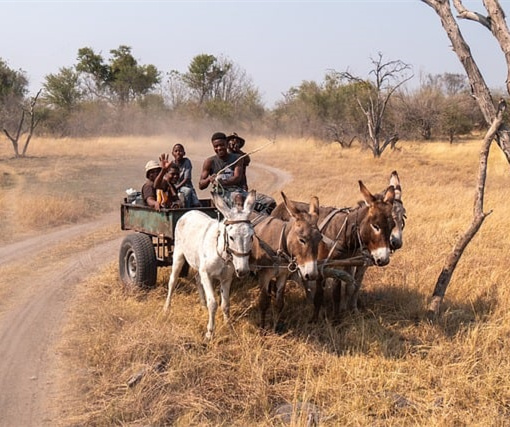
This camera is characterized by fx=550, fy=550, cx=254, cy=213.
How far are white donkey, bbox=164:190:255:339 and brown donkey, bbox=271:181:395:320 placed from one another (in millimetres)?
922

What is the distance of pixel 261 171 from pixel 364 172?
15.7 ft

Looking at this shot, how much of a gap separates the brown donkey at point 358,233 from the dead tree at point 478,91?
109cm

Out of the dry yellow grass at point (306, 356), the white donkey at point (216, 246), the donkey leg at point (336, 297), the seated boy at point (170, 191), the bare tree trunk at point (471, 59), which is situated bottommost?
the dry yellow grass at point (306, 356)

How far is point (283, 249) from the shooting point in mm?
5629

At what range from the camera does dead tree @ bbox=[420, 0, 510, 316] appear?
595cm

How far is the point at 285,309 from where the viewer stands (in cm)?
665

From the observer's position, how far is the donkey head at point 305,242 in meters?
5.04

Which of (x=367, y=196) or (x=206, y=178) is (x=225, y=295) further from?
(x=206, y=178)

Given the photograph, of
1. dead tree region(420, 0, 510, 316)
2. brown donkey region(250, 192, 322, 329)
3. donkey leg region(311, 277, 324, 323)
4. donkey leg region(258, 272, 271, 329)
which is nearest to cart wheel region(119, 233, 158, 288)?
brown donkey region(250, 192, 322, 329)

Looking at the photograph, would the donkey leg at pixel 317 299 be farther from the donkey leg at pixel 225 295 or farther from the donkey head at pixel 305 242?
the donkey leg at pixel 225 295

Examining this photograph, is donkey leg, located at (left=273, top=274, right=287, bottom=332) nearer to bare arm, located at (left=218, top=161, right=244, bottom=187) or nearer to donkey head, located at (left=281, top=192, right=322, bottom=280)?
donkey head, located at (left=281, top=192, right=322, bottom=280)

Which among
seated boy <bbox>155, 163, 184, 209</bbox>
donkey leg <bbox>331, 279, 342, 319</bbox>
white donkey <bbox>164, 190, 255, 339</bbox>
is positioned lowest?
donkey leg <bbox>331, 279, 342, 319</bbox>

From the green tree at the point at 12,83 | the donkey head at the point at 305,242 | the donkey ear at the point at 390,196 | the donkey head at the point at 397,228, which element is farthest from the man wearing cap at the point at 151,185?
the green tree at the point at 12,83

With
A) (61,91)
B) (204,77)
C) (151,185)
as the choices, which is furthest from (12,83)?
(151,185)
